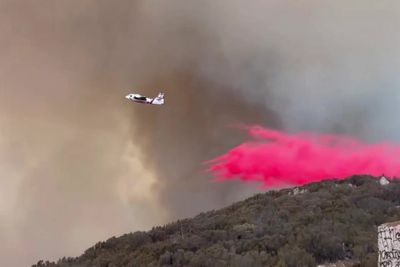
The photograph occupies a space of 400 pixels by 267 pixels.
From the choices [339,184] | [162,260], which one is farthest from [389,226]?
[339,184]

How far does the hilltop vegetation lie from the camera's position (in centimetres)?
3347

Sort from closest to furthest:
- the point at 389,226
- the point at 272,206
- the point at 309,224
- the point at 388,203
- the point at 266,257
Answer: the point at 389,226, the point at 266,257, the point at 309,224, the point at 388,203, the point at 272,206

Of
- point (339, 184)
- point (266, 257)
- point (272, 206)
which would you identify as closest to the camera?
point (266, 257)

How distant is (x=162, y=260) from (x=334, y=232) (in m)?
12.2

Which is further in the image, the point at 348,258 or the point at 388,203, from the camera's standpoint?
the point at 388,203

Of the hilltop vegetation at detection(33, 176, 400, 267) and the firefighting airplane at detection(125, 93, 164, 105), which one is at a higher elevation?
the firefighting airplane at detection(125, 93, 164, 105)

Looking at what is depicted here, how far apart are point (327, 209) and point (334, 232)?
1129 centimetres

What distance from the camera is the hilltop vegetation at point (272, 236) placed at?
33469 millimetres

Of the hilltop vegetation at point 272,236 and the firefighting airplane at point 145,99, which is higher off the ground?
the firefighting airplane at point 145,99

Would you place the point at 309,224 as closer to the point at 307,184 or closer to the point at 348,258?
the point at 348,258

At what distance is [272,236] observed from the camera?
39.0 m

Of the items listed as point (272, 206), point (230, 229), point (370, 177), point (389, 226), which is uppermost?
point (370, 177)

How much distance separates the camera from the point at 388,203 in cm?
4891

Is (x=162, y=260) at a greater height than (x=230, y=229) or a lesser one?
lesser
